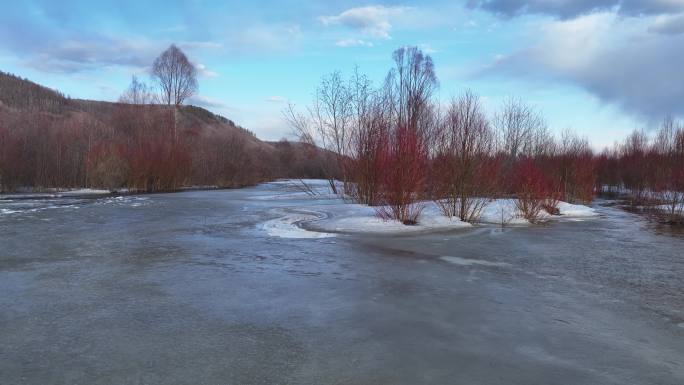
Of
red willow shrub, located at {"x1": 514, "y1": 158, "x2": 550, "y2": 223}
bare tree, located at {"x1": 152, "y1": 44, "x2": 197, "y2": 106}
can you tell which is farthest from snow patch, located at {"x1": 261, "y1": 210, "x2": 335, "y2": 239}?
bare tree, located at {"x1": 152, "y1": 44, "x2": 197, "y2": 106}

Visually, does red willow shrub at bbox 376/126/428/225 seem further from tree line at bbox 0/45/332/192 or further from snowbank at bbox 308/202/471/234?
tree line at bbox 0/45/332/192

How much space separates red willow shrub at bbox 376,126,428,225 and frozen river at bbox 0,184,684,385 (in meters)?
3.32

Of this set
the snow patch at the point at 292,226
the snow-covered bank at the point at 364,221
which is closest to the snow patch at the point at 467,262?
the snow patch at the point at 292,226

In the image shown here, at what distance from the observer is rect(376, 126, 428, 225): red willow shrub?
48.9 ft

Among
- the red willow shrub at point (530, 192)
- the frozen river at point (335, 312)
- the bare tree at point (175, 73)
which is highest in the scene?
the bare tree at point (175, 73)

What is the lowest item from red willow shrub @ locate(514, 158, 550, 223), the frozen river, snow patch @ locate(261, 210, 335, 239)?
the frozen river

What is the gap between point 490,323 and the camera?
5.49 meters

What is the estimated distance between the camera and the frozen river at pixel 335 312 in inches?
162

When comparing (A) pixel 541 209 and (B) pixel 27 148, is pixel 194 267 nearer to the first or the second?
(A) pixel 541 209

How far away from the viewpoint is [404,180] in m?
14.8

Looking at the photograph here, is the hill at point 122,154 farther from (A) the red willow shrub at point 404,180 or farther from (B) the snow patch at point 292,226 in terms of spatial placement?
(A) the red willow shrub at point 404,180

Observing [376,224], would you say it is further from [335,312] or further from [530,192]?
[335,312]

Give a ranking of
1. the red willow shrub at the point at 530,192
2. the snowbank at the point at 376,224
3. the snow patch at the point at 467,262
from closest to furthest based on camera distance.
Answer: the snow patch at the point at 467,262 < the snowbank at the point at 376,224 < the red willow shrub at the point at 530,192

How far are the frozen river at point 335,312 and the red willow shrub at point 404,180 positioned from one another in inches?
131
